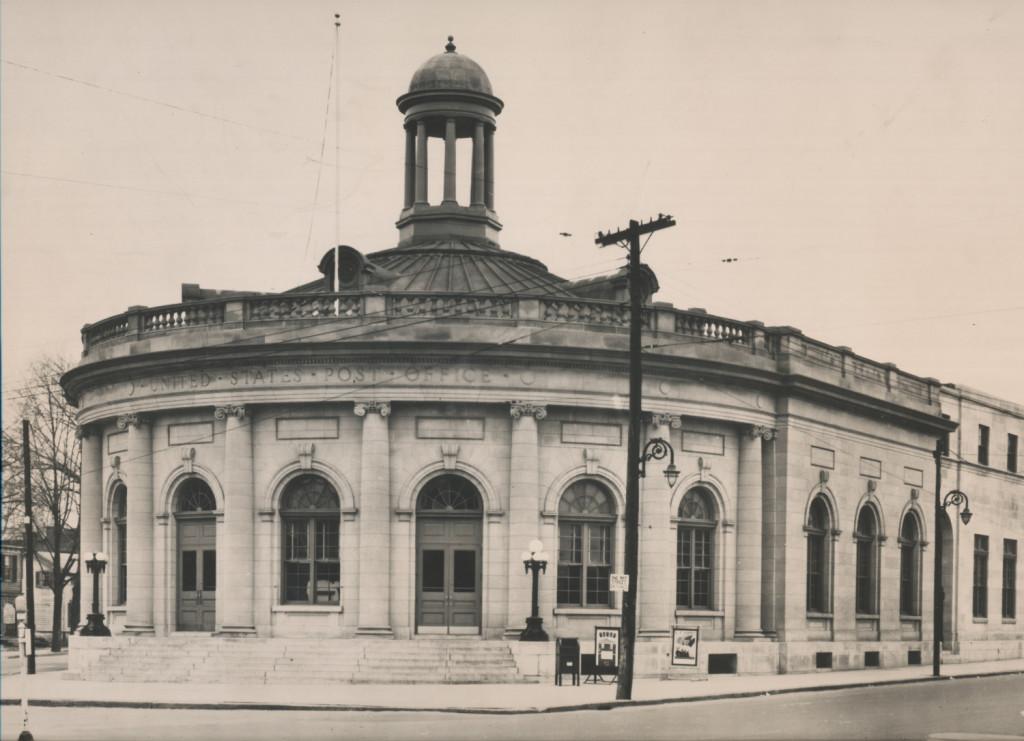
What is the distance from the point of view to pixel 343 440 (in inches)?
1385

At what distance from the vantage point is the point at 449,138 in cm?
4341

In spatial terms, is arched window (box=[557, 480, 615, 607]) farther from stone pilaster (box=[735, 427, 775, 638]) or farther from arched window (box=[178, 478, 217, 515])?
arched window (box=[178, 478, 217, 515])

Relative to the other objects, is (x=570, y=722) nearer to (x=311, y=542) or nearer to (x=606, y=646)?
(x=606, y=646)

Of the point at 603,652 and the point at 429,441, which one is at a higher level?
the point at 429,441

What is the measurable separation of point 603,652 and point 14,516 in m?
36.8

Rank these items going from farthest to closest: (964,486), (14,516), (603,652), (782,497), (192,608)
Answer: (14,516)
(964,486)
(782,497)
(192,608)
(603,652)

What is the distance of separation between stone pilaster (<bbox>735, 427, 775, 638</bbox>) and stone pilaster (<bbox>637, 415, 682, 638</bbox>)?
2.70 metres

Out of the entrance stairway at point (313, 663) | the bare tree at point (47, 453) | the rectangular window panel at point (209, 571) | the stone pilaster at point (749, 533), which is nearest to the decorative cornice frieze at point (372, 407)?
the entrance stairway at point (313, 663)

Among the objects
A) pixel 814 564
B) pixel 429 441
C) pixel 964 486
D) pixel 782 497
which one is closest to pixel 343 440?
pixel 429 441

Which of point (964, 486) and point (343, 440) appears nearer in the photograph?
point (343, 440)

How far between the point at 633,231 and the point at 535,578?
28.8 feet

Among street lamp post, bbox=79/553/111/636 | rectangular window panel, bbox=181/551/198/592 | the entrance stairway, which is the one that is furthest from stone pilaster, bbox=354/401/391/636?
street lamp post, bbox=79/553/111/636

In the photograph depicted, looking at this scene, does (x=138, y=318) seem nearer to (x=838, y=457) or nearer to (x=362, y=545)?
(x=362, y=545)

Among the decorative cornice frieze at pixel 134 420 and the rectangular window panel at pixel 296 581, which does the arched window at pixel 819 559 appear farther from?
the decorative cornice frieze at pixel 134 420
